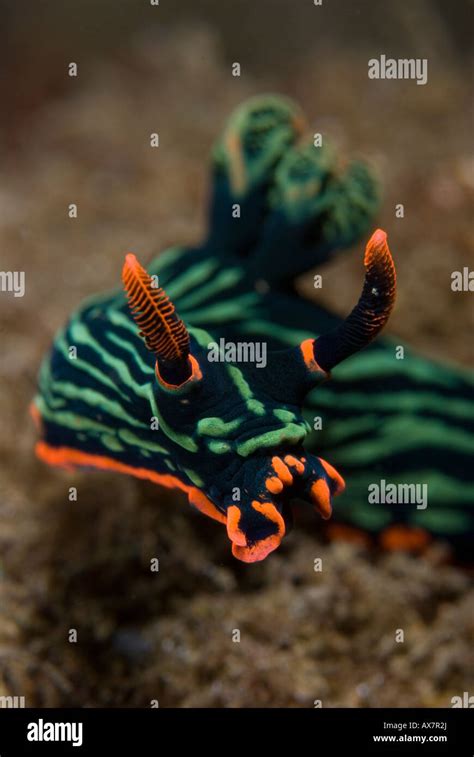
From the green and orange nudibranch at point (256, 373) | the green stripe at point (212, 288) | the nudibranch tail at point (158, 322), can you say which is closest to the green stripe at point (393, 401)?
the green and orange nudibranch at point (256, 373)

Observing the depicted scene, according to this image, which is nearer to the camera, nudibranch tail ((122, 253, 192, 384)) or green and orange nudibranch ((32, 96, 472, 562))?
nudibranch tail ((122, 253, 192, 384))

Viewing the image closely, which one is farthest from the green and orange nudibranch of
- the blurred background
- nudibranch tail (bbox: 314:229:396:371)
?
the blurred background

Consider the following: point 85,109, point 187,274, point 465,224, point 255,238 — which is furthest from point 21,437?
point 85,109

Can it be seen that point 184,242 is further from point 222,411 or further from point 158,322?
point 158,322

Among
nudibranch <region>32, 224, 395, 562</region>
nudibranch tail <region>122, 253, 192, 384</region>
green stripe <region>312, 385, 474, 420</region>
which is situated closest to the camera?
nudibranch tail <region>122, 253, 192, 384</region>

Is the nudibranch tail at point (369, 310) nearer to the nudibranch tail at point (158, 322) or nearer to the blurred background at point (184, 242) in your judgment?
the nudibranch tail at point (158, 322)

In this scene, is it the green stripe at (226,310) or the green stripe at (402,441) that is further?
the green stripe at (402,441)

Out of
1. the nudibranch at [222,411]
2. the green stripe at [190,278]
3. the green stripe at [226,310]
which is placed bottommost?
the nudibranch at [222,411]

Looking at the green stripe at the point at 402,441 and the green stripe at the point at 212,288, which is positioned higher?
the green stripe at the point at 212,288

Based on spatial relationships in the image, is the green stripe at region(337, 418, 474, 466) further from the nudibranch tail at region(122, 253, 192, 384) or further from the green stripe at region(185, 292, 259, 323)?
the nudibranch tail at region(122, 253, 192, 384)
